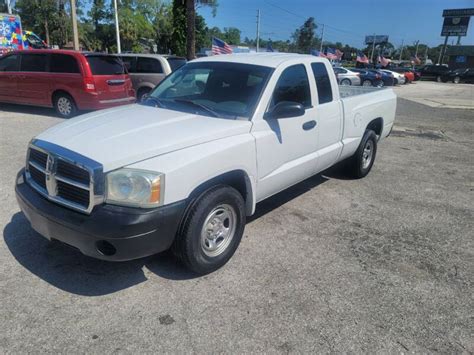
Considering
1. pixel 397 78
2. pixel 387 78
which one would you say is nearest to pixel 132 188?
pixel 387 78

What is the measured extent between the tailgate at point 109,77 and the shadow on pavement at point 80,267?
6425 millimetres

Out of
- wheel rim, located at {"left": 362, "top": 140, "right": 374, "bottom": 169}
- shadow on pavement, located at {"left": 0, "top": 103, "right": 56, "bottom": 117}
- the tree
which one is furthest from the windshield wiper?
the tree

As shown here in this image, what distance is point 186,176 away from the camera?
2.88m

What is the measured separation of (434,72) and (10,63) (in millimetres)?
44620

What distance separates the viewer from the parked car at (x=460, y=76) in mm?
40844

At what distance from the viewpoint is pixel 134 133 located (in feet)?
10.3

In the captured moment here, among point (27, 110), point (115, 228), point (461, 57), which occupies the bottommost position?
point (27, 110)

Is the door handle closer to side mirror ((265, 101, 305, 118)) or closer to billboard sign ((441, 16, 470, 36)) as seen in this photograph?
side mirror ((265, 101, 305, 118))

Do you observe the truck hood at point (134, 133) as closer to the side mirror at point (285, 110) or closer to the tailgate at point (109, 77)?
the side mirror at point (285, 110)

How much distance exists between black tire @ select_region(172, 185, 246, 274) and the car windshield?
84cm

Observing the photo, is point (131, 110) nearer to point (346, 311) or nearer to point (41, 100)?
point (346, 311)

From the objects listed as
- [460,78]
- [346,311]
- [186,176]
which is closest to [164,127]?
[186,176]

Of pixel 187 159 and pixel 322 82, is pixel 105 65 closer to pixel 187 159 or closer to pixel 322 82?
pixel 322 82

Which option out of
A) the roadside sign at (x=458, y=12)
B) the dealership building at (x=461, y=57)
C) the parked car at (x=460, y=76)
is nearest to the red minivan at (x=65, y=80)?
the parked car at (x=460, y=76)
